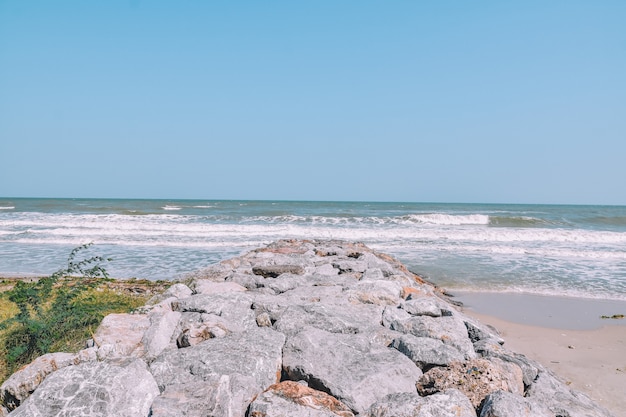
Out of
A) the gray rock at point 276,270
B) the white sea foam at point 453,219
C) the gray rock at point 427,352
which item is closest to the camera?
the gray rock at point 427,352

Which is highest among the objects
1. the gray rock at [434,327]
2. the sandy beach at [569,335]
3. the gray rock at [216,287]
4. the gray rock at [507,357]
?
the gray rock at [216,287]

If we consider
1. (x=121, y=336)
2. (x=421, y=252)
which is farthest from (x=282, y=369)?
(x=421, y=252)

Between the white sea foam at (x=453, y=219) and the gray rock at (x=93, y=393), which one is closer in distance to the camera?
the gray rock at (x=93, y=393)

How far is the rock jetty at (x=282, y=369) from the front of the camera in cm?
271

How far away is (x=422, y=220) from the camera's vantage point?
103 feet

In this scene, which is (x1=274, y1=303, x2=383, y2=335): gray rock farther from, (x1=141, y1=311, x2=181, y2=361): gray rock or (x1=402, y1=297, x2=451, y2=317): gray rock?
(x1=141, y1=311, x2=181, y2=361): gray rock

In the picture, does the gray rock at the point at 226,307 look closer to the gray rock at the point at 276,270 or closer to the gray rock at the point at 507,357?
the gray rock at the point at 507,357

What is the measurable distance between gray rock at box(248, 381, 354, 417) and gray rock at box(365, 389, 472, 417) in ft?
0.74

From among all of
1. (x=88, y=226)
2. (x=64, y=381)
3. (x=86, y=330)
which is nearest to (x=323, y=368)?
(x=64, y=381)

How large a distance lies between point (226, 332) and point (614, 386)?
4.27m

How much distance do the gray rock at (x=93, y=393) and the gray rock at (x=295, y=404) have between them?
77 cm

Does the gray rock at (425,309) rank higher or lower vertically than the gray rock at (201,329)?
lower

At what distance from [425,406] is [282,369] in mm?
1201

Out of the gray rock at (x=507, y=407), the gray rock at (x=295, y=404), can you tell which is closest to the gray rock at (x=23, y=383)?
the gray rock at (x=295, y=404)
